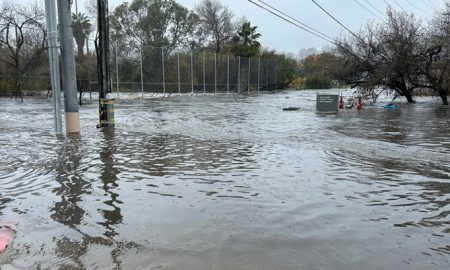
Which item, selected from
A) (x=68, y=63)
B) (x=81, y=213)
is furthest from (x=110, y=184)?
(x=68, y=63)

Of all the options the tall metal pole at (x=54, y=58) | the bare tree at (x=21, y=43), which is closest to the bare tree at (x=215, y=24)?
the bare tree at (x=21, y=43)

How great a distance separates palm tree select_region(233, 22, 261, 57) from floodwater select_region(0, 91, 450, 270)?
129 ft

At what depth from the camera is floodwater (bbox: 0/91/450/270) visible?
4.67 metres

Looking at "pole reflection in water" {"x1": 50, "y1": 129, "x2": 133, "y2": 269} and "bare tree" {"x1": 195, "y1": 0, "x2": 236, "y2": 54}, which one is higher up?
"bare tree" {"x1": 195, "y1": 0, "x2": 236, "y2": 54}

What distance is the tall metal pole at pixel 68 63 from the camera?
1384 cm

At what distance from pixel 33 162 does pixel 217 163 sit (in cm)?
377

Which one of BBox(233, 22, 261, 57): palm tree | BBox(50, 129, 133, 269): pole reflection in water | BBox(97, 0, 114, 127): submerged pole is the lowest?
BBox(50, 129, 133, 269): pole reflection in water

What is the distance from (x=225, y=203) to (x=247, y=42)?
152 feet

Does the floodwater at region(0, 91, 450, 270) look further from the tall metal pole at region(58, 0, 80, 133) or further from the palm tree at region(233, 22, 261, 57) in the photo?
the palm tree at region(233, 22, 261, 57)

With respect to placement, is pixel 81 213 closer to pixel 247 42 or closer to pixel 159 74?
pixel 159 74

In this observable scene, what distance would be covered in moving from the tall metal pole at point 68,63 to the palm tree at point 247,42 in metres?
38.1

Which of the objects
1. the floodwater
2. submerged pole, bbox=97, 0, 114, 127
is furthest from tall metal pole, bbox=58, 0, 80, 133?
the floodwater

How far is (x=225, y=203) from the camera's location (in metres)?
6.42

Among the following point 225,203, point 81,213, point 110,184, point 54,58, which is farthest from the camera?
point 54,58
